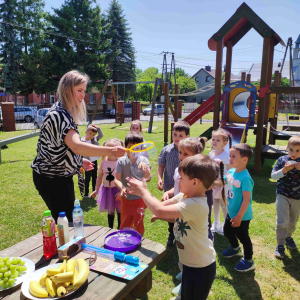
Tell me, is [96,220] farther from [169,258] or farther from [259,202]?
[259,202]

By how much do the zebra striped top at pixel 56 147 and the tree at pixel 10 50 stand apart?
108ft

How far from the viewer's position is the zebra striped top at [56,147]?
242cm

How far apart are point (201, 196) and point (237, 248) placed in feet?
6.13

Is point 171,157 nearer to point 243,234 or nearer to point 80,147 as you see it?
point 243,234

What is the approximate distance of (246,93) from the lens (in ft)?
32.2

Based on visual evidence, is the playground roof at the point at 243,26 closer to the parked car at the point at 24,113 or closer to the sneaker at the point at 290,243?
the sneaker at the point at 290,243

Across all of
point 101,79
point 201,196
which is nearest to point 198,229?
point 201,196

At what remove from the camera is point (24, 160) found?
888cm

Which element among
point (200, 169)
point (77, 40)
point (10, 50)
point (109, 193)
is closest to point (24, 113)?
point (10, 50)

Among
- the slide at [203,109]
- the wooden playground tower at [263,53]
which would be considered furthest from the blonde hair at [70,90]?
the slide at [203,109]

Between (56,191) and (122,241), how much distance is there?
0.92m

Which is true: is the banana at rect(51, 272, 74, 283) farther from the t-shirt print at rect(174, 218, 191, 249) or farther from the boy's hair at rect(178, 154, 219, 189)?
the boy's hair at rect(178, 154, 219, 189)

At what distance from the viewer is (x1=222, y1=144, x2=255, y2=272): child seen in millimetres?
2889

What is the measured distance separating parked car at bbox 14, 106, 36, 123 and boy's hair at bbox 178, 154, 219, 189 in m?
24.5
